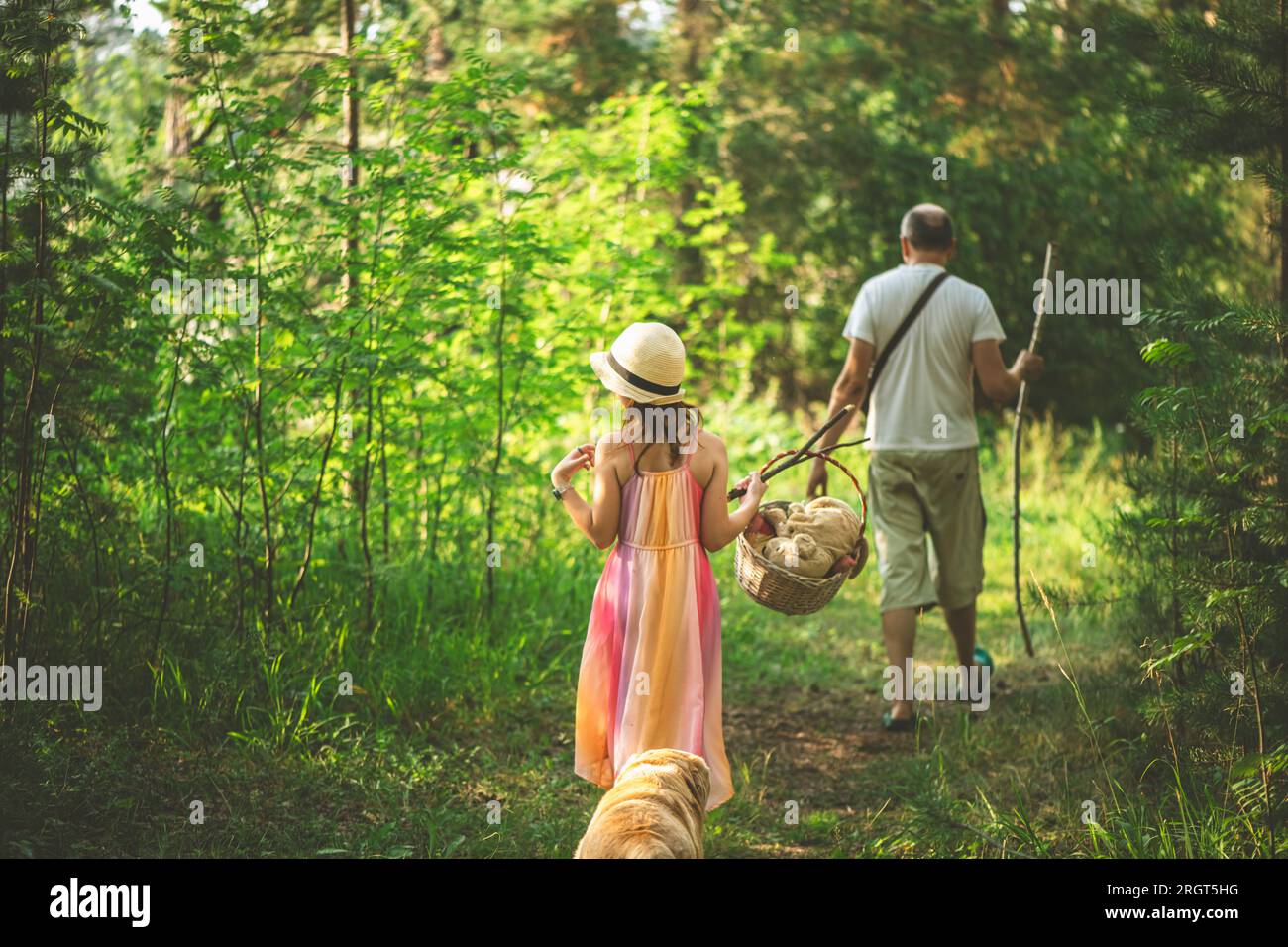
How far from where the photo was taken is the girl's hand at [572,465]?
3805 millimetres

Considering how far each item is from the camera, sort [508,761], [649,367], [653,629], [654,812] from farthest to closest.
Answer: [508,761]
[653,629]
[649,367]
[654,812]

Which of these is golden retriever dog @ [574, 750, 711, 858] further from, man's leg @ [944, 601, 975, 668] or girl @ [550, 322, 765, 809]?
man's leg @ [944, 601, 975, 668]

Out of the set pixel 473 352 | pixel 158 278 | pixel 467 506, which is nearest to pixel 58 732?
pixel 158 278

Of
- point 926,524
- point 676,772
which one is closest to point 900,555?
point 926,524

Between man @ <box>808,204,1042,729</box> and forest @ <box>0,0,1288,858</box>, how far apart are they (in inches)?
22.5

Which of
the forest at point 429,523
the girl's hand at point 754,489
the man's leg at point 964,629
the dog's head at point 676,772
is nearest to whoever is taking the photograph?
the dog's head at point 676,772

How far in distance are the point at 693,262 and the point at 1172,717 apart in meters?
8.58

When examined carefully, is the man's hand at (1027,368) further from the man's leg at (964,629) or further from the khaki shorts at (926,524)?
the man's leg at (964,629)

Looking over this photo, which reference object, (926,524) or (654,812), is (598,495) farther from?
(926,524)

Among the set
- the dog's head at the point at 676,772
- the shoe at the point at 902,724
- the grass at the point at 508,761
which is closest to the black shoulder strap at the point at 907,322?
the grass at the point at 508,761

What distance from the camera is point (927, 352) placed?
18.3 ft

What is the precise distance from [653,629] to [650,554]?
0.80 feet

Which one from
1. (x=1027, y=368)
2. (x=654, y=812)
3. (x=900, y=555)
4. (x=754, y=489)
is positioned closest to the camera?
(x=654, y=812)

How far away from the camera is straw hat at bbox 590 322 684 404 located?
376 cm
